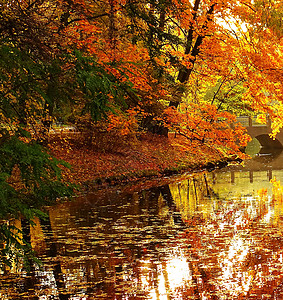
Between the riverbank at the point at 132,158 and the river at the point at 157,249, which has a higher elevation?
the riverbank at the point at 132,158

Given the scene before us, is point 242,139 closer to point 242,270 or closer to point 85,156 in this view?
point 85,156

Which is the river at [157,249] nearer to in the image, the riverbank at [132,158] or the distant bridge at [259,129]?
the riverbank at [132,158]

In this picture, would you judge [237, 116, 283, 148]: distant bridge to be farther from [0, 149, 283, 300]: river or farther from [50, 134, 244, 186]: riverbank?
[0, 149, 283, 300]: river

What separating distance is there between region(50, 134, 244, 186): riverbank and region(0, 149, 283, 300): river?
8.19 ft

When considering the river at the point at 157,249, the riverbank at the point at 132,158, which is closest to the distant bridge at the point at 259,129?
the riverbank at the point at 132,158

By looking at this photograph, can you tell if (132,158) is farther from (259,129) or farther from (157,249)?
(259,129)

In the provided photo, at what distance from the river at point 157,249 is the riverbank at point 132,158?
250 centimetres

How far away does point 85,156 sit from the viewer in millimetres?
20172

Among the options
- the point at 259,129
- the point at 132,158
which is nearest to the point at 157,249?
the point at 132,158

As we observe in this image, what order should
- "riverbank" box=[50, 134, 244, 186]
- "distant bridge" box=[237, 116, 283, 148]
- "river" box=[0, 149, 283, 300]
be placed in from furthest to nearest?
1. "distant bridge" box=[237, 116, 283, 148]
2. "riverbank" box=[50, 134, 244, 186]
3. "river" box=[0, 149, 283, 300]

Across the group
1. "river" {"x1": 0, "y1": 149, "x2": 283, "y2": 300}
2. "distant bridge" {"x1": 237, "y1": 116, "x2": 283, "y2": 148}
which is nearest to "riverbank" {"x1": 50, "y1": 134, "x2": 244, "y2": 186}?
"river" {"x1": 0, "y1": 149, "x2": 283, "y2": 300}

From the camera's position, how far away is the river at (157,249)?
721cm

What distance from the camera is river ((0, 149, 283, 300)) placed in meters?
7.21

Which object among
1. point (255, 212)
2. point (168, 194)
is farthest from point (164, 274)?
point (168, 194)
